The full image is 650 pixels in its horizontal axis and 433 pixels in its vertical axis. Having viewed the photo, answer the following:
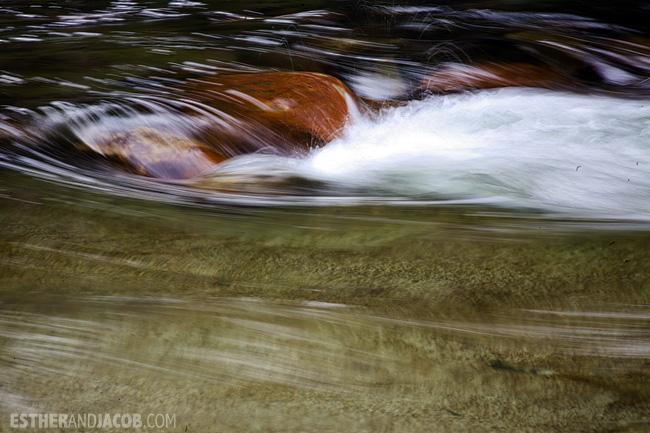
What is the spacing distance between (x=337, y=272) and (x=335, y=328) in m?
0.22

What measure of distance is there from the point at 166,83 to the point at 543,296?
A: 2894mm

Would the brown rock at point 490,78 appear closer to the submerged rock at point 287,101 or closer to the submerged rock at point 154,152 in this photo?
the submerged rock at point 287,101

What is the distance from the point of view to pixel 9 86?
348cm

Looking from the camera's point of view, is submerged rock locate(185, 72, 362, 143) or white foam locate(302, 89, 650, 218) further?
submerged rock locate(185, 72, 362, 143)

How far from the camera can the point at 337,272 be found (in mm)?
1348

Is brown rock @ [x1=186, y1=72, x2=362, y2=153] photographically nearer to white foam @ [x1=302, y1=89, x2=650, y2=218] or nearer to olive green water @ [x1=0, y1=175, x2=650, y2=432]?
white foam @ [x1=302, y1=89, x2=650, y2=218]

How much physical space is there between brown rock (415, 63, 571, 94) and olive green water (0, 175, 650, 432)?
2572 mm

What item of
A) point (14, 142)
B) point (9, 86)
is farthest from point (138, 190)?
point (9, 86)

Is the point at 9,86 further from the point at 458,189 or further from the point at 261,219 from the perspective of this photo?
the point at 458,189

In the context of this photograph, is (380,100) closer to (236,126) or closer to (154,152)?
(236,126)

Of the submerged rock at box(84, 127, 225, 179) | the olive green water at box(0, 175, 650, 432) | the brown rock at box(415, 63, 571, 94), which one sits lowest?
the submerged rock at box(84, 127, 225, 179)

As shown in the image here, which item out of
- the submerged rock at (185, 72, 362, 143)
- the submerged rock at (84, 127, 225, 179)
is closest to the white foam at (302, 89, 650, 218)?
the submerged rock at (185, 72, 362, 143)

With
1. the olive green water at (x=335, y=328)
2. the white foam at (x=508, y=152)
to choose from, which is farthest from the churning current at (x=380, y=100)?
the olive green water at (x=335, y=328)

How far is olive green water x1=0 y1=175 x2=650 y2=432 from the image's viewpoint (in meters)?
0.97
